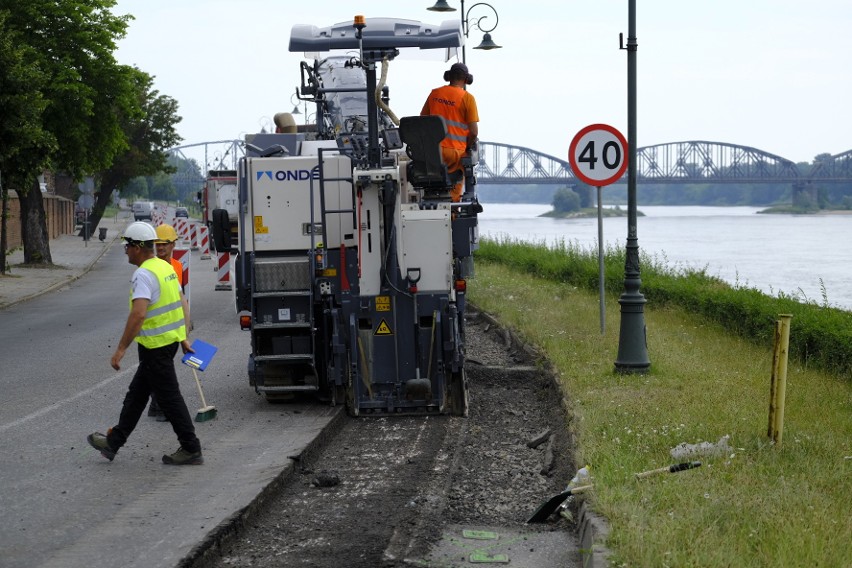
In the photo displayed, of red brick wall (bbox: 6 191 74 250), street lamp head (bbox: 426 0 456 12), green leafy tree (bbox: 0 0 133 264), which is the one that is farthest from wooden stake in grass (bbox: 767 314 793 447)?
red brick wall (bbox: 6 191 74 250)

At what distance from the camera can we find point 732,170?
559ft

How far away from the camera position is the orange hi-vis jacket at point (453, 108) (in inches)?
530

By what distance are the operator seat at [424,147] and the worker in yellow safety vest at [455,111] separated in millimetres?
1281

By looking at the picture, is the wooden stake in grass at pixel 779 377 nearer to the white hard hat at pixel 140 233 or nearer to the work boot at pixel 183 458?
the work boot at pixel 183 458

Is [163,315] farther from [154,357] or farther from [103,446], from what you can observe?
[103,446]

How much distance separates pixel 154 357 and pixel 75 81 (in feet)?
102

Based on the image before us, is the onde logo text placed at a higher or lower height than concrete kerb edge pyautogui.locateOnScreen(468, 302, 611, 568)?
higher

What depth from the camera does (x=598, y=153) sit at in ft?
51.2

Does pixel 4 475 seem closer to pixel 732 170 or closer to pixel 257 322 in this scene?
pixel 257 322

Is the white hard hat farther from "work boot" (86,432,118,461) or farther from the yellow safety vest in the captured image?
"work boot" (86,432,118,461)

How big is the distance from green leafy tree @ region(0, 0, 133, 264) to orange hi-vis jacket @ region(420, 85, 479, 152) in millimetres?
25212

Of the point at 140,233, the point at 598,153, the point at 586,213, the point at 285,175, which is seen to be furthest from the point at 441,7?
the point at 586,213

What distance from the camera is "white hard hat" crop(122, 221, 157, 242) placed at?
9.84m

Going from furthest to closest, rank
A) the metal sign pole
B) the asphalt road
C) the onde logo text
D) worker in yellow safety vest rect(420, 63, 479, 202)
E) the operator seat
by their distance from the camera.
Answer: the metal sign pole
worker in yellow safety vest rect(420, 63, 479, 202)
the onde logo text
the operator seat
the asphalt road
